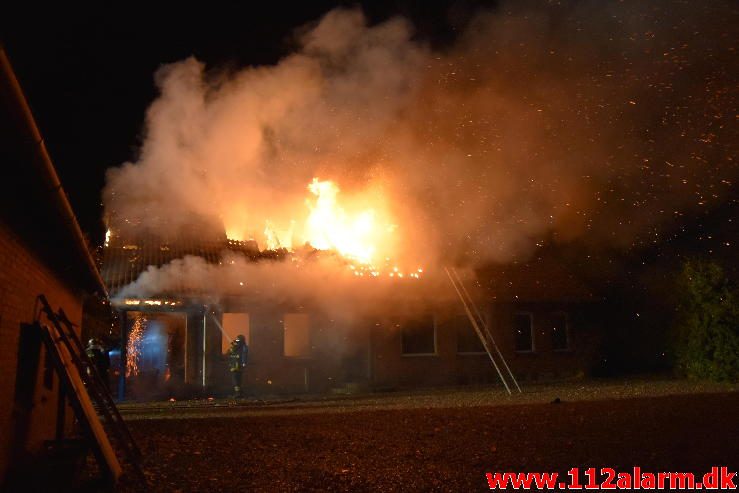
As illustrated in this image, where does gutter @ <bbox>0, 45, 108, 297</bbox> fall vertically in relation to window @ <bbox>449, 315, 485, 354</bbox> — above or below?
above

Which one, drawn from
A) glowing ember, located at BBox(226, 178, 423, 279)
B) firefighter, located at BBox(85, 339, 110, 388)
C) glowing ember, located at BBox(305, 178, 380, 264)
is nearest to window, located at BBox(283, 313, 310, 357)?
glowing ember, located at BBox(226, 178, 423, 279)

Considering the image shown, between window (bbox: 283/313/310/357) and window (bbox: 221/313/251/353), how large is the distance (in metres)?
1.33

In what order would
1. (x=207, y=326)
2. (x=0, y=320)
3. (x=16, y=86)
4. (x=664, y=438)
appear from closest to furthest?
(x=16, y=86) < (x=0, y=320) < (x=664, y=438) < (x=207, y=326)

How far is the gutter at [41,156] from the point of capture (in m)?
2.71

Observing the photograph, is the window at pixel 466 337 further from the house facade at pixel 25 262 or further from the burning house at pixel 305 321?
the house facade at pixel 25 262

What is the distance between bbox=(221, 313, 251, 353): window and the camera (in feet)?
59.4

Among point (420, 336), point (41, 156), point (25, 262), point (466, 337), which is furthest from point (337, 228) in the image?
point (41, 156)

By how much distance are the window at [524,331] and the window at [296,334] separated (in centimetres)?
742

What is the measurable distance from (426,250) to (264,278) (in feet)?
18.5

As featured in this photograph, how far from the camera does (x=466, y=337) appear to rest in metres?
20.1

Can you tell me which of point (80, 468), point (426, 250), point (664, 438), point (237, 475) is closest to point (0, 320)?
point (80, 468)

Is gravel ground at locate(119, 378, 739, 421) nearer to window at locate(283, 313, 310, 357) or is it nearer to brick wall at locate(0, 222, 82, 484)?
window at locate(283, 313, 310, 357)

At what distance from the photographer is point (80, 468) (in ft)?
19.5

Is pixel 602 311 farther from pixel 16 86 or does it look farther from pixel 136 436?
pixel 16 86
